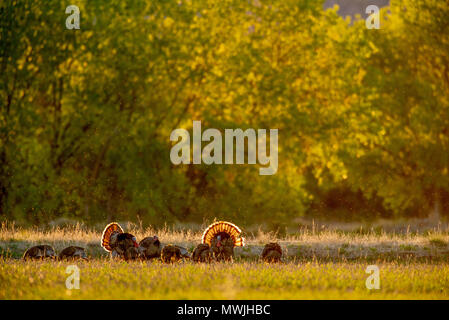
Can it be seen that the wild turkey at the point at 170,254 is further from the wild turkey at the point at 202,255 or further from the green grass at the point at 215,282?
the green grass at the point at 215,282

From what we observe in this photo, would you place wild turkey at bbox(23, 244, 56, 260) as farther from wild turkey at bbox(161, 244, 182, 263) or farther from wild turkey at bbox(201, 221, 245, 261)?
wild turkey at bbox(201, 221, 245, 261)

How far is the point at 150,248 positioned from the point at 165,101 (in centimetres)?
1522

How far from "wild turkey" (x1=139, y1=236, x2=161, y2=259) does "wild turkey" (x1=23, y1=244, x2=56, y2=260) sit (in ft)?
7.22

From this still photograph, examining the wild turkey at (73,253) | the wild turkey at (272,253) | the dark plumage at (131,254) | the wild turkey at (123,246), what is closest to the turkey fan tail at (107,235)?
the wild turkey at (123,246)

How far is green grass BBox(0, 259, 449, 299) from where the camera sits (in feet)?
37.4

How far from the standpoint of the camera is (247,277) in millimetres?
13289

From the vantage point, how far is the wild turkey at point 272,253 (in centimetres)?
1733

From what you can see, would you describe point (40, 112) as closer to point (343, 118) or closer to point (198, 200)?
point (198, 200)

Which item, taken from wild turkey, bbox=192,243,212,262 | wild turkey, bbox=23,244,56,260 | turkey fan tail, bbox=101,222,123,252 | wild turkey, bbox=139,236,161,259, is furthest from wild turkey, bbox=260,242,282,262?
wild turkey, bbox=23,244,56,260

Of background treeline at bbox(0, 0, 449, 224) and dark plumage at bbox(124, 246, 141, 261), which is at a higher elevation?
background treeline at bbox(0, 0, 449, 224)

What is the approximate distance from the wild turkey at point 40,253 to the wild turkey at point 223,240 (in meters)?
3.78

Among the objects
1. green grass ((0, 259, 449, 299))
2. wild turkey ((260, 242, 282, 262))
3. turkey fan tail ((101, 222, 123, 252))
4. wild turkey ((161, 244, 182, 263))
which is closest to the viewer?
green grass ((0, 259, 449, 299))

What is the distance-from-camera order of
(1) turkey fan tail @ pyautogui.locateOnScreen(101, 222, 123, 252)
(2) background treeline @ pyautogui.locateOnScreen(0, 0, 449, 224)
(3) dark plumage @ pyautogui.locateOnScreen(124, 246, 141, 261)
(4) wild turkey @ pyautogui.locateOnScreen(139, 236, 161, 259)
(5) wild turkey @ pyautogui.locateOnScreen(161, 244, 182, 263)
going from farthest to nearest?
(2) background treeline @ pyautogui.locateOnScreen(0, 0, 449, 224) → (1) turkey fan tail @ pyautogui.locateOnScreen(101, 222, 123, 252) → (4) wild turkey @ pyautogui.locateOnScreen(139, 236, 161, 259) → (3) dark plumage @ pyautogui.locateOnScreen(124, 246, 141, 261) → (5) wild turkey @ pyautogui.locateOnScreen(161, 244, 182, 263)

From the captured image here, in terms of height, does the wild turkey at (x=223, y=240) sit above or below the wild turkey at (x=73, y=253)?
above
